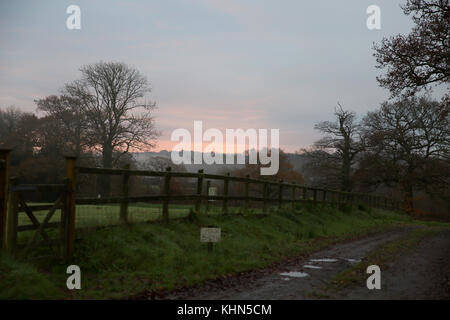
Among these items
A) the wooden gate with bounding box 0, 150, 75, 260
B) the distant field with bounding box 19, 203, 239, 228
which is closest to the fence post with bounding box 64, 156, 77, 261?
the wooden gate with bounding box 0, 150, 75, 260

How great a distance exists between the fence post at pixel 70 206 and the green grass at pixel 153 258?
7.9 inches

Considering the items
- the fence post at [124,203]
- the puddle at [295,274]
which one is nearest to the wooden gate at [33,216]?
the fence post at [124,203]

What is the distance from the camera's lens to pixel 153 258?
9.01m

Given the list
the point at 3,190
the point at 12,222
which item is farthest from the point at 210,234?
the point at 3,190

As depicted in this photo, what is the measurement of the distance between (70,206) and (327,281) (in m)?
5.83

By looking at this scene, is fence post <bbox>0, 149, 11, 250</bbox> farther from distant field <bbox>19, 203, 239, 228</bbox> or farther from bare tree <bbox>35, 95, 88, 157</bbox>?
bare tree <bbox>35, 95, 88, 157</bbox>

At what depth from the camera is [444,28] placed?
550 inches

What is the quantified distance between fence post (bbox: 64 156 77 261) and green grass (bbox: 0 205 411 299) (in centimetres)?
20

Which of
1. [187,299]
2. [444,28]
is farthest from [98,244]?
[444,28]

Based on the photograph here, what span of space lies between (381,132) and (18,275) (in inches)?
1474

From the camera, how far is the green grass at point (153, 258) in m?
7.00

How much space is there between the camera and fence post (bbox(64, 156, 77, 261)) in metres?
8.58

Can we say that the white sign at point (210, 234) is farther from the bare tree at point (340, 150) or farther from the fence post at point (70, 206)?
the bare tree at point (340, 150)

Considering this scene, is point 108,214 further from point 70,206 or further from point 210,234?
point 210,234
